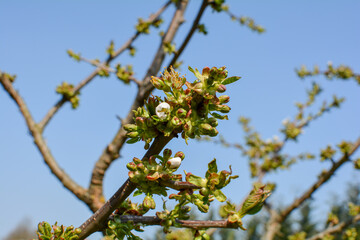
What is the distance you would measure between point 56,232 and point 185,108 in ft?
2.06

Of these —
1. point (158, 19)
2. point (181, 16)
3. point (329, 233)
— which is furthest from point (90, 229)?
point (329, 233)

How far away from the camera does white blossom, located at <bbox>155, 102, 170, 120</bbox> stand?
106cm

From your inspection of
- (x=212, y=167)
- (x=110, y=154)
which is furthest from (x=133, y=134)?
(x=110, y=154)

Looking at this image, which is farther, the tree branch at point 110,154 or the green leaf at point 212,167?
the tree branch at point 110,154

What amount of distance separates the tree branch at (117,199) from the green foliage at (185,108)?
0.03 m

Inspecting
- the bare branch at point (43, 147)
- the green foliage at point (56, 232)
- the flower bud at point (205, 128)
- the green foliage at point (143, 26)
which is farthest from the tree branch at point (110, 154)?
the flower bud at point (205, 128)

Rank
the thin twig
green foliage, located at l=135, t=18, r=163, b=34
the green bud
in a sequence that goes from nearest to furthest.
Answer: the green bud
the thin twig
green foliage, located at l=135, t=18, r=163, b=34

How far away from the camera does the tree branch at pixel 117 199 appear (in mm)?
1110

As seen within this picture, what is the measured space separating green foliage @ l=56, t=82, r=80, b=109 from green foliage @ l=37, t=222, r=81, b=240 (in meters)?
2.39

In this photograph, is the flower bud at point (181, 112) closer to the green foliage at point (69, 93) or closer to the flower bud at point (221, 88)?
the flower bud at point (221, 88)

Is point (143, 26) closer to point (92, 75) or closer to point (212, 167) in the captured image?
point (92, 75)

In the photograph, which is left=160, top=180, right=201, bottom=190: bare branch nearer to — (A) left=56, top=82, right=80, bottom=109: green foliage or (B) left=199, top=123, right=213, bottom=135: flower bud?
(B) left=199, top=123, right=213, bottom=135: flower bud

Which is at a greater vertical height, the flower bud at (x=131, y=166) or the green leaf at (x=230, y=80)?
the green leaf at (x=230, y=80)

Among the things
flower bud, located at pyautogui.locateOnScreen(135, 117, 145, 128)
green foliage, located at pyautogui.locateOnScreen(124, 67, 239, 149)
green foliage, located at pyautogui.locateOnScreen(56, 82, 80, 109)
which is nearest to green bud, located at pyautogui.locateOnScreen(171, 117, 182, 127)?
green foliage, located at pyautogui.locateOnScreen(124, 67, 239, 149)
